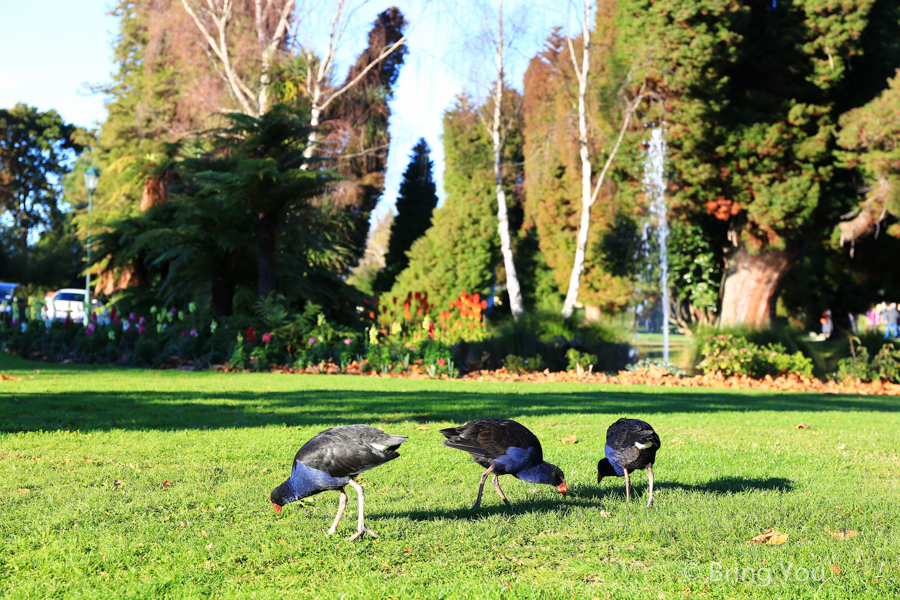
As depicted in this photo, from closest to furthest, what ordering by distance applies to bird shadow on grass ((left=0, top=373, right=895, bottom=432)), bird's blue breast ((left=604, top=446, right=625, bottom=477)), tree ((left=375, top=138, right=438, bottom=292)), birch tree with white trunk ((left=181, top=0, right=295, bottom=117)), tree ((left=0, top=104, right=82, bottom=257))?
bird's blue breast ((left=604, top=446, right=625, bottom=477))
bird shadow on grass ((left=0, top=373, right=895, bottom=432))
birch tree with white trunk ((left=181, top=0, right=295, bottom=117))
tree ((left=375, top=138, right=438, bottom=292))
tree ((left=0, top=104, right=82, bottom=257))

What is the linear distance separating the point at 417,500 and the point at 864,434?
5.30 meters

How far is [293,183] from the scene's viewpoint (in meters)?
13.5

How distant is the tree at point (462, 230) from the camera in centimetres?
2355

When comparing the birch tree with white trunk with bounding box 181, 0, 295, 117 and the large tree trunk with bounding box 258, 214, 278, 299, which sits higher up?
the birch tree with white trunk with bounding box 181, 0, 295, 117

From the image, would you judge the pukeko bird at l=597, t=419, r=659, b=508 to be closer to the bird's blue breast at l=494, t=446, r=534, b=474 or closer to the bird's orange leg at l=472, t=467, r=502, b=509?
the bird's blue breast at l=494, t=446, r=534, b=474

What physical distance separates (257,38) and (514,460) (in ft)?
61.5

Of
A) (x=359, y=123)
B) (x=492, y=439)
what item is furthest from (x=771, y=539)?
(x=359, y=123)

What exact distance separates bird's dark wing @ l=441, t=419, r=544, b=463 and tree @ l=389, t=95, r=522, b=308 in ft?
61.6

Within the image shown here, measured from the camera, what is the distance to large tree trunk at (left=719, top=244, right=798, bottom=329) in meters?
17.1

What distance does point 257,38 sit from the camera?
796 inches

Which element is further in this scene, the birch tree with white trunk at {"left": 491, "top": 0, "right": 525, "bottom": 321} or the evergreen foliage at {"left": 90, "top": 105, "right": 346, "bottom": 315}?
the birch tree with white trunk at {"left": 491, "top": 0, "right": 525, "bottom": 321}

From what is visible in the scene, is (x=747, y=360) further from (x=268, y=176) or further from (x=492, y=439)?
(x=492, y=439)

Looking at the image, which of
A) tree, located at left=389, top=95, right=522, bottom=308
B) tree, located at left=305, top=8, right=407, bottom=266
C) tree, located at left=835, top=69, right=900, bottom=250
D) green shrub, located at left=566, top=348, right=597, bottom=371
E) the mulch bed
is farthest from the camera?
tree, located at left=389, top=95, right=522, bottom=308

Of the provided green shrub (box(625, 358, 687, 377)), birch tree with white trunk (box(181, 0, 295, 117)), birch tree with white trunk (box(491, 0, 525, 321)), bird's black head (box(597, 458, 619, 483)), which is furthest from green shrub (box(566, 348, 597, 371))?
birch tree with white trunk (box(181, 0, 295, 117))
